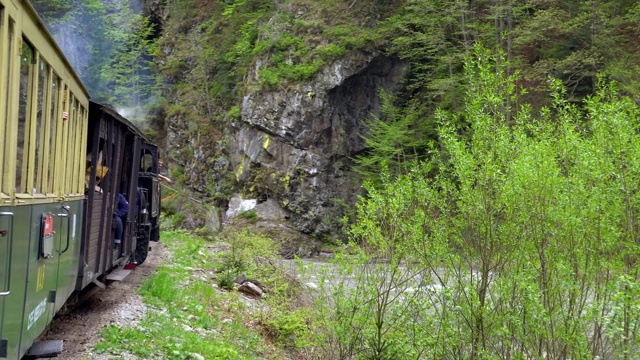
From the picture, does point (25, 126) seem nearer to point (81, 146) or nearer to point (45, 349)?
point (45, 349)

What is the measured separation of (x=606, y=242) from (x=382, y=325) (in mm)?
3205

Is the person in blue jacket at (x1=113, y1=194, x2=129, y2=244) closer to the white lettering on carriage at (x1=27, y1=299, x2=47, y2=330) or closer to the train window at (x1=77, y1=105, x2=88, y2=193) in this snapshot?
the train window at (x1=77, y1=105, x2=88, y2=193)

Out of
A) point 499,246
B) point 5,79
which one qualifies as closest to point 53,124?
point 5,79

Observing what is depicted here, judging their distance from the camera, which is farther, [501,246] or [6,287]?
[501,246]

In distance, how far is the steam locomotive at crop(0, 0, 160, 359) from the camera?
138 inches

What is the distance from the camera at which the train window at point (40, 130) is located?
14.2 ft

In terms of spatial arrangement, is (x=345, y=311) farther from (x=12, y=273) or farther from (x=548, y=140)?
(x=12, y=273)

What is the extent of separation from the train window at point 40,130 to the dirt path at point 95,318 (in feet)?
9.32

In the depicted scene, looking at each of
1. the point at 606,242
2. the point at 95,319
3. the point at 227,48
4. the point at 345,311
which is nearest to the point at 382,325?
the point at 345,311

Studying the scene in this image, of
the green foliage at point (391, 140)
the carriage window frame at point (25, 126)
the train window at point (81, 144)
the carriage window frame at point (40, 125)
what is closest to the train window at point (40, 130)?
the carriage window frame at point (40, 125)

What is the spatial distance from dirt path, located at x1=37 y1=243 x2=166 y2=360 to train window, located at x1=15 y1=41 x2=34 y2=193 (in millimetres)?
3310

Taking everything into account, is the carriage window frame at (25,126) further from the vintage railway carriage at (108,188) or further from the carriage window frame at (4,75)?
the vintage railway carriage at (108,188)

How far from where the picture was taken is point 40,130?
14.5ft

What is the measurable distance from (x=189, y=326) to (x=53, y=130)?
4.99m
